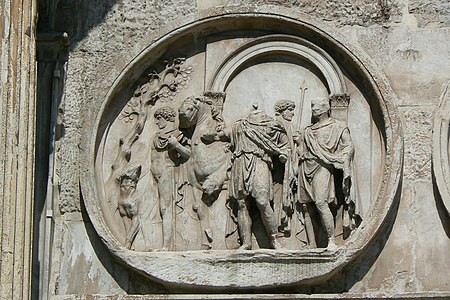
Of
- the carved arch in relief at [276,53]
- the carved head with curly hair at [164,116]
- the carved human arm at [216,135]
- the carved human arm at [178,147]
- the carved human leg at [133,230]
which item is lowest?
the carved human leg at [133,230]

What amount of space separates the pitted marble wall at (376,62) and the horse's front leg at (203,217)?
1.48 ft

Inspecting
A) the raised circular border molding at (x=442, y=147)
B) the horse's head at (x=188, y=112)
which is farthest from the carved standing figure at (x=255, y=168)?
the raised circular border molding at (x=442, y=147)

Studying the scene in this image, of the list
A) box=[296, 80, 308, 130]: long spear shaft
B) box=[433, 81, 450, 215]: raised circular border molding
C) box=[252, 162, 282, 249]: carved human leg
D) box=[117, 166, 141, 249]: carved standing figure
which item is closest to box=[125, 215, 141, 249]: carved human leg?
box=[117, 166, 141, 249]: carved standing figure

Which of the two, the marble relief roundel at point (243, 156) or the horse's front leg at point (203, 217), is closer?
the marble relief roundel at point (243, 156)

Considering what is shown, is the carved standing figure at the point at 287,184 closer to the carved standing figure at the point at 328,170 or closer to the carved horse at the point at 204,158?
the carved standing figure at the point at 328,170

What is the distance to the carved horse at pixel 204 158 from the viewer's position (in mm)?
11758

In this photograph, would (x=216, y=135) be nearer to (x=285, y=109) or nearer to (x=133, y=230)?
(x=285, y=109)

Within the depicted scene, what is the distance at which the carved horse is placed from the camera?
1176 cm

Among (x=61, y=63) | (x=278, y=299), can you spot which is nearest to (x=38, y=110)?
(x=61, y=63)

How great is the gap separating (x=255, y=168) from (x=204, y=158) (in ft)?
1.31

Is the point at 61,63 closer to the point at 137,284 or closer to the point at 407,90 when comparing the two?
the point at 137,284

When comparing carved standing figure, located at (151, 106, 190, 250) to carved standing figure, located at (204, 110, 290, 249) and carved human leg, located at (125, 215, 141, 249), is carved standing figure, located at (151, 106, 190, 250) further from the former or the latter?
carved standing figure, located at (204, 110, 290, 249)

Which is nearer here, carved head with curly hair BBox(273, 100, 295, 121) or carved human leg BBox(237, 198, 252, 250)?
carved human leg BBox(237, 198, 252, 250)

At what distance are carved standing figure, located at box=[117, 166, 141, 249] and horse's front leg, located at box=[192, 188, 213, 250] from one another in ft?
1.35
